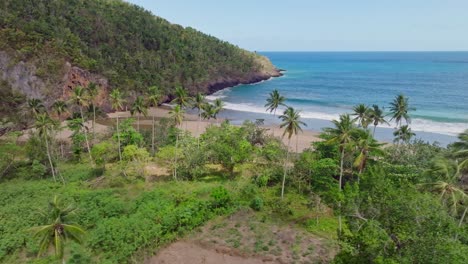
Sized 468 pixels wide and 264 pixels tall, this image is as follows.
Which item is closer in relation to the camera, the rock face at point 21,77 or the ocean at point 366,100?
the ocean at point 366,100

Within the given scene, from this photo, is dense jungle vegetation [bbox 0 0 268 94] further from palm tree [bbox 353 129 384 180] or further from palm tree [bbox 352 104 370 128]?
palm tree [bbox 353 129 384 180]

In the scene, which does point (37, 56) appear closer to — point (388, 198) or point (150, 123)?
point (150, 123)

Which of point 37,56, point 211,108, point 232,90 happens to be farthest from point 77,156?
point 232,90

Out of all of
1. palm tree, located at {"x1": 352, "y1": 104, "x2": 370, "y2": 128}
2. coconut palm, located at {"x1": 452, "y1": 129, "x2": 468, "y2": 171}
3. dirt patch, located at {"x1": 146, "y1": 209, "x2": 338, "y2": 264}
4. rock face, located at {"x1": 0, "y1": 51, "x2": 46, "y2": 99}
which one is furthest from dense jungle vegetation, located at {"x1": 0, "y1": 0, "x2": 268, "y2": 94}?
coconut palm, located at {"x1": 452, "y1": 129, "x2": 468, "y2": 171}

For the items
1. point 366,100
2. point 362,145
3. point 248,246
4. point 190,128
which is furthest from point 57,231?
point 366,100

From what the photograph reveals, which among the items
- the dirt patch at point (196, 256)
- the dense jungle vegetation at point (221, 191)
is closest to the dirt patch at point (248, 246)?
the dirt patch at point (196, 256)

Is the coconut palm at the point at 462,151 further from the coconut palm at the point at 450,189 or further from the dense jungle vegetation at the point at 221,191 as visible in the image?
the coconut palm at the point at 450,189

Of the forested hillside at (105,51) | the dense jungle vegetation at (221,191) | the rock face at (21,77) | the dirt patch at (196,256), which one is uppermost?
the forested hillside at (105,51)

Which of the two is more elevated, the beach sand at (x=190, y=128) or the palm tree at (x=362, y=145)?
the palm tree at (x=362, y=145)

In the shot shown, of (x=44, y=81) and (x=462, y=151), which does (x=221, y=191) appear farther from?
(x=44, y=81)
